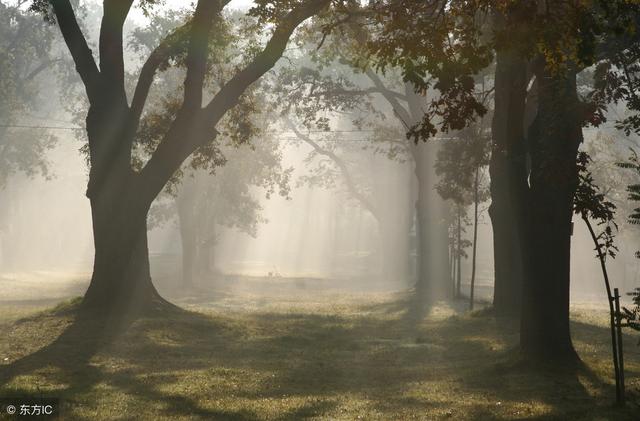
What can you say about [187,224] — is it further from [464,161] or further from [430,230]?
[464,161]

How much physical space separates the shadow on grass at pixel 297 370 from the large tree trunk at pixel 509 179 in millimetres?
1340

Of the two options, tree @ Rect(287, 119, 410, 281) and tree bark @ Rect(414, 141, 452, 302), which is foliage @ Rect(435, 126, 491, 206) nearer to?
tree bark @ Rect(414, 141, 452, 302)

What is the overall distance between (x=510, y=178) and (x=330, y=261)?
3234 inches

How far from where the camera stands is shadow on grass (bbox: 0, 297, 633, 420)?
12.2 meters

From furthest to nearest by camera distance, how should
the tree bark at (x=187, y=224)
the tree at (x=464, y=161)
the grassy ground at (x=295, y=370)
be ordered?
the tree bark at (x=187, y=224) → the tree at (x=464, y=161) → the grassy ground at (x=295, y=370)

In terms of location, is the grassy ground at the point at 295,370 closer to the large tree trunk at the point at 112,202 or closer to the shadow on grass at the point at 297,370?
the shadow on grass at the point at 297,370

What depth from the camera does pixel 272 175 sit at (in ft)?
173

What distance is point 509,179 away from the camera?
16.0 m

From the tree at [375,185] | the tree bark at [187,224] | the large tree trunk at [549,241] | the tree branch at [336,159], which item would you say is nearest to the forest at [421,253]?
the large tree trunk at [549,241]

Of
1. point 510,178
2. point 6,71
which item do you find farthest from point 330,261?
point 510,178

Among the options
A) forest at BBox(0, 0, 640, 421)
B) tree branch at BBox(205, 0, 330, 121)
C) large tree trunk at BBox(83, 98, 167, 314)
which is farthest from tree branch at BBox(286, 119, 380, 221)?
large tree trunk at BBox(83, 98, 167, 314)

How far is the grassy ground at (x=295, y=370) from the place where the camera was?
11953 mm

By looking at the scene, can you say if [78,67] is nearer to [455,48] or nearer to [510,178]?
[510,178]

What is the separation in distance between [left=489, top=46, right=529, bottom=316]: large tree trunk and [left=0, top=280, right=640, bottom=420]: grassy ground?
1.23 metres
